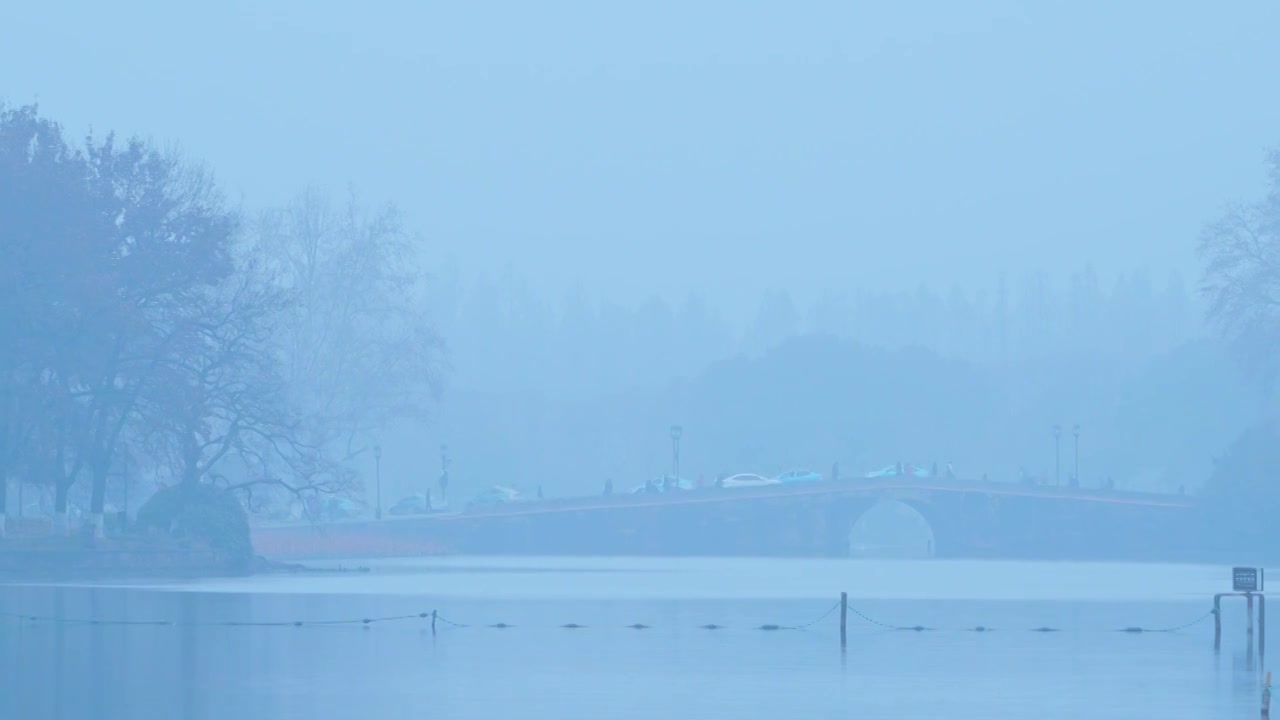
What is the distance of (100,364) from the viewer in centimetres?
5606

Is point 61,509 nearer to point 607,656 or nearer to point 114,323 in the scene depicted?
point 114,323

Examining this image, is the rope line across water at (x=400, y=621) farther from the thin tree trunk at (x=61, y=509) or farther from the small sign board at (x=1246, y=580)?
the thin tree trunk at (x=61, y=509)

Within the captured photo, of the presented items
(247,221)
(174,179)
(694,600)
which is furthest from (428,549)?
(694,600)

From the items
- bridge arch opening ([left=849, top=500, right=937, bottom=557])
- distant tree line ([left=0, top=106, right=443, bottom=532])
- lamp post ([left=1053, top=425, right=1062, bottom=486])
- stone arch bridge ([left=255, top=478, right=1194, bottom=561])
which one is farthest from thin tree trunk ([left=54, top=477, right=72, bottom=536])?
bridge arch opening ([left=849, top=500, right=937, bottom=557])

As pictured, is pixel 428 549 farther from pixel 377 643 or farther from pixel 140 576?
pixel 377 643

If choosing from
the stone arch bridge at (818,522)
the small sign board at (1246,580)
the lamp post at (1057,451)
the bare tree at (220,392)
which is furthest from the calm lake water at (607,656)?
the lamp post at (1057,451)

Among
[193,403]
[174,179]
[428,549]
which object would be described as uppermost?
[174,179]

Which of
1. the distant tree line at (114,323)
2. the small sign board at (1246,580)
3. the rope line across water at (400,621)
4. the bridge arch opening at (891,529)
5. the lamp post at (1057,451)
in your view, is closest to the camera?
the small sign board at (1246,580)

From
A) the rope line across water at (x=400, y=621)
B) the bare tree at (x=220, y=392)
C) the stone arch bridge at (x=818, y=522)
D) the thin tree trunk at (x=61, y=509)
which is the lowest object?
the stone arch bridge at (x=818, y=522)

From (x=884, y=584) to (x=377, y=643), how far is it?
91.0 feet

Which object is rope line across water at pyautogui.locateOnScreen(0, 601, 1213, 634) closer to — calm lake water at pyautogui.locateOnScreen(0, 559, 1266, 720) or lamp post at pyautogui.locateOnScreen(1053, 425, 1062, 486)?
calm lake water at pyautogui.locateOnScreen(0, 559, 1266, 720)

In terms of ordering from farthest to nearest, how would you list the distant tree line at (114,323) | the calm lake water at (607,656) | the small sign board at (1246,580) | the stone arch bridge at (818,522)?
the stone arch bridge at (818,522), the distant tree line at (114,323), the small sign board at (1246,580), the calm lake water at (607,656)

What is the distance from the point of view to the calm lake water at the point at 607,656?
24344 mm

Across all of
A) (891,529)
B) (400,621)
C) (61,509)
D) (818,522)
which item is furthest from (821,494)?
(400,621)
